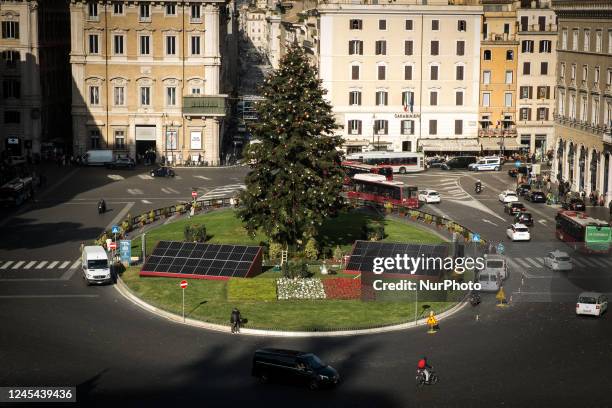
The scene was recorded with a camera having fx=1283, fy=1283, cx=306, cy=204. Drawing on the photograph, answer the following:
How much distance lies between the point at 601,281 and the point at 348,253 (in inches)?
719

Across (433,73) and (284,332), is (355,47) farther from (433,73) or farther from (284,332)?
(284,332)

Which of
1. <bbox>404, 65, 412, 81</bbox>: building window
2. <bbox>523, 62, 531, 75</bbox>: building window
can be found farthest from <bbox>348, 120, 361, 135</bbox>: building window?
<bbox>523, 62, 531, 75</bbox>: building window

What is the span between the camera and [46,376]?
61.7 m

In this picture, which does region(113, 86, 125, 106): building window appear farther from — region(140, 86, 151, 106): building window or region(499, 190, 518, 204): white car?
region(499, 190, 518, 204): white car

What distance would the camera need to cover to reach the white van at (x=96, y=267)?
82.8 metres

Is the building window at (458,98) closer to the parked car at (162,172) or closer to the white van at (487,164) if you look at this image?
the white van at (487,164)

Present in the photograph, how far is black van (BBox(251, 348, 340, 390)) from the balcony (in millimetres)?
88467

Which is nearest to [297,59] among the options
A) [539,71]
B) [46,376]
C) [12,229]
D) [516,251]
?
[516,251]

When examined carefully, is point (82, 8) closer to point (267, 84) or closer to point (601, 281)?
point (267, 84)

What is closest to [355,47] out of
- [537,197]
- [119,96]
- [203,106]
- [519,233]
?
[203,106]

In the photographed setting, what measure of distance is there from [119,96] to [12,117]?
12.8 m

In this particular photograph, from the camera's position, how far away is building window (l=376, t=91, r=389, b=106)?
501 ft

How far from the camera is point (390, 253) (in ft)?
268

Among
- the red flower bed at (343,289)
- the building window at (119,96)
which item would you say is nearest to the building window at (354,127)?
the building window at (119,96)
